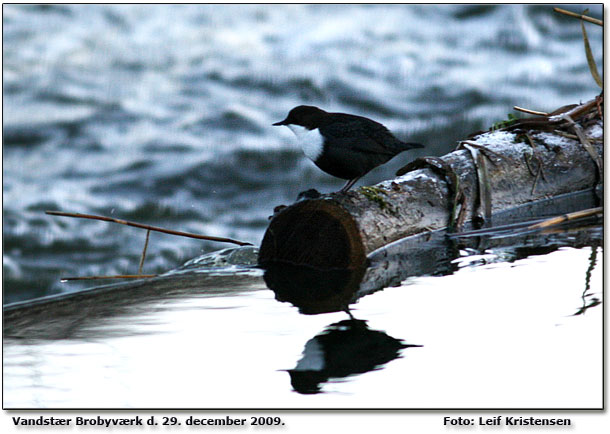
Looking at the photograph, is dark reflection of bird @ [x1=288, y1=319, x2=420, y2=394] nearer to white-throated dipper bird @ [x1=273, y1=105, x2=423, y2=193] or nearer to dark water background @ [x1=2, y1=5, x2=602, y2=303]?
white-throated dipper bird @ [x1=273, y1=105, x2=423, y2=193]

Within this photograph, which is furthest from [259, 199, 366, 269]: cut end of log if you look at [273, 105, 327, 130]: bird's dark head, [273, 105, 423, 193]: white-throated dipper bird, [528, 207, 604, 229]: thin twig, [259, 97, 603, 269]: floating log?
[528, 207, 604, 229]: thin twig

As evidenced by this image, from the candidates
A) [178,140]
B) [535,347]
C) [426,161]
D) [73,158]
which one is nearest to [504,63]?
[178,140]

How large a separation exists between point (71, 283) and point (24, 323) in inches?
77.9

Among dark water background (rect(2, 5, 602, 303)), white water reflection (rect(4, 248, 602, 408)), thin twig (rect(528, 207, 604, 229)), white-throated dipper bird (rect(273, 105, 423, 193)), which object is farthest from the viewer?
dark water background (rect(2, 5, 602, 303))

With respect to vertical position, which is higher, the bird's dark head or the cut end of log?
the bird's dark head

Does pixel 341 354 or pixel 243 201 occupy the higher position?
pixel 243 201

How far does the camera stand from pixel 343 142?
12.3ft

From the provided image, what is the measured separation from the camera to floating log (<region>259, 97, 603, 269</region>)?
11.8ft

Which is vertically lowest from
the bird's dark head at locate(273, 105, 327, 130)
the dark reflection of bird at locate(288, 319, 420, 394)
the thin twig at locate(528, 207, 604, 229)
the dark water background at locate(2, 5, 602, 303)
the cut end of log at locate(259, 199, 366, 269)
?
the dark reflection of bird at locate(288, 319, 420, 394)

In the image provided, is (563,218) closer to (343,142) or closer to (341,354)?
(343,142)

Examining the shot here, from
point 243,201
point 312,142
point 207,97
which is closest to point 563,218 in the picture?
point 312,142

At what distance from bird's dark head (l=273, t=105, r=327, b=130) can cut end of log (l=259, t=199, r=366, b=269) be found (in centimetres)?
51

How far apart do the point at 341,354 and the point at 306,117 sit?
1.56 metres

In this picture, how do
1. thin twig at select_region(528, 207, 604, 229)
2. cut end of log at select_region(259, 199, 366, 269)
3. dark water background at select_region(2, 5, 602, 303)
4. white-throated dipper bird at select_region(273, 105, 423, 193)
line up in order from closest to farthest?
cut end of log at select_region(259, 199, 366, 269) → white-throated dipper bird at select_region(273, 105, 423, 193) → thin twig at select_region(528, 207, 604, 229) → dark water background at select_region(2, 5, 602, 303)
